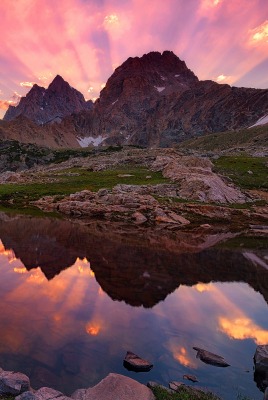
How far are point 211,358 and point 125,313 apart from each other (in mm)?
5407

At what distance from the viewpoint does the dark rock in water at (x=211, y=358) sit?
13.6m

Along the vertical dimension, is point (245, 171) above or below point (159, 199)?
above

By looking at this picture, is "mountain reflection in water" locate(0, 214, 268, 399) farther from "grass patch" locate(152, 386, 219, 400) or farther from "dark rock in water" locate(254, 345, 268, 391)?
"grass patch" locate(152, 386, 219, 400)

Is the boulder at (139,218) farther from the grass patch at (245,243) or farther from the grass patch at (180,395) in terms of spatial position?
the grass patch at (180,395)

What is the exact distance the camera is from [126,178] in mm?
85812

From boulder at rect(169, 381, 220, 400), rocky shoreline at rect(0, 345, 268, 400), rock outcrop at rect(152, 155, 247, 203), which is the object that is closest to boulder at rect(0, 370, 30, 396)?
rocky shoreline at rect(0, 345, 268, 400)

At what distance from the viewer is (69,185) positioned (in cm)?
8412

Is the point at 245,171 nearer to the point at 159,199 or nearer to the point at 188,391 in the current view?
the point at 159,199

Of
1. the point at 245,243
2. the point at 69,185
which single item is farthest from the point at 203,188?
the point at 69,185

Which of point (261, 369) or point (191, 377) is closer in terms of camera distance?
point (191, 377)

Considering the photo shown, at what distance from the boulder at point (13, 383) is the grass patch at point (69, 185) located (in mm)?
60213

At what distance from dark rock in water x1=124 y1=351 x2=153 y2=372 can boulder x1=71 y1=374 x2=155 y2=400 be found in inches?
44.0

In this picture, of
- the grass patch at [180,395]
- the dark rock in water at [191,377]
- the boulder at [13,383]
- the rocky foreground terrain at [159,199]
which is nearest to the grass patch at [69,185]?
the rocky foreground terrain at [159,199]

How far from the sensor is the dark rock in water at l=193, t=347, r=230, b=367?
13.6 meters
